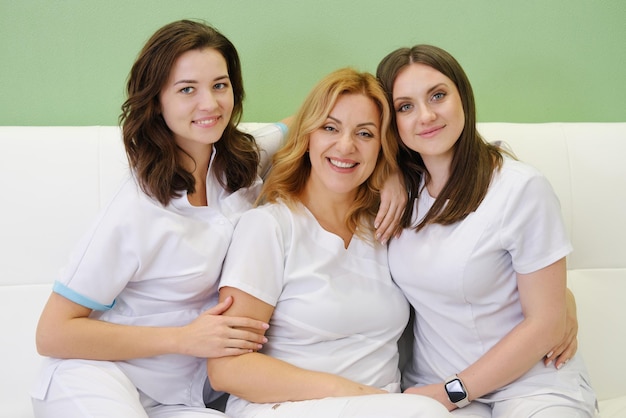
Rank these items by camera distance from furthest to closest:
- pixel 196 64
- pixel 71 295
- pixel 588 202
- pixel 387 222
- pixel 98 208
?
1. pixel 588 202
2. pixel 98 208
3. pixel 387 222
4. pixel 196 64
5. pixel 71 295

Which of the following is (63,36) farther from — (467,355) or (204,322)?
(467,355)

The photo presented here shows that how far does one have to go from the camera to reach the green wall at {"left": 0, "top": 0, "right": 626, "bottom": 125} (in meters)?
2.12

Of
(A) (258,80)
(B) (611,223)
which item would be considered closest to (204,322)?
(A) (258,80)

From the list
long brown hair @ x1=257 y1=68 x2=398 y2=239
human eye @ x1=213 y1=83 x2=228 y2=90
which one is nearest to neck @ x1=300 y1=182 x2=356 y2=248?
long brown hair @ x1=257 y1=68 x2=398 y2=239

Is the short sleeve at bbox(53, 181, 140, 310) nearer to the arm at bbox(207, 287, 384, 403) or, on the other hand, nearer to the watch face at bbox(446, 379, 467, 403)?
the arm at bbox(207, 287, 384, 403)

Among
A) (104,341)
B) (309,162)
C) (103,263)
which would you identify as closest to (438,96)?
(309,162)

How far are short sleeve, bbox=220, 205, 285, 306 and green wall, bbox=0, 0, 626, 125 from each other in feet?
2.44

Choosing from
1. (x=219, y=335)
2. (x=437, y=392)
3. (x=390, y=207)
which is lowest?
(x=437, y=392)

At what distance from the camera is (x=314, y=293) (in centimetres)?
167

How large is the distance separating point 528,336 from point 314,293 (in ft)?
1.87

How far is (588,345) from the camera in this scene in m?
2.06

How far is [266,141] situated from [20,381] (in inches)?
40.6

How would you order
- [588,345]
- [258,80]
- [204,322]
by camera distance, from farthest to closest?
[258,80], [588,345], [204,322]

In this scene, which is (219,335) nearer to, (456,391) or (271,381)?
(271,381)
